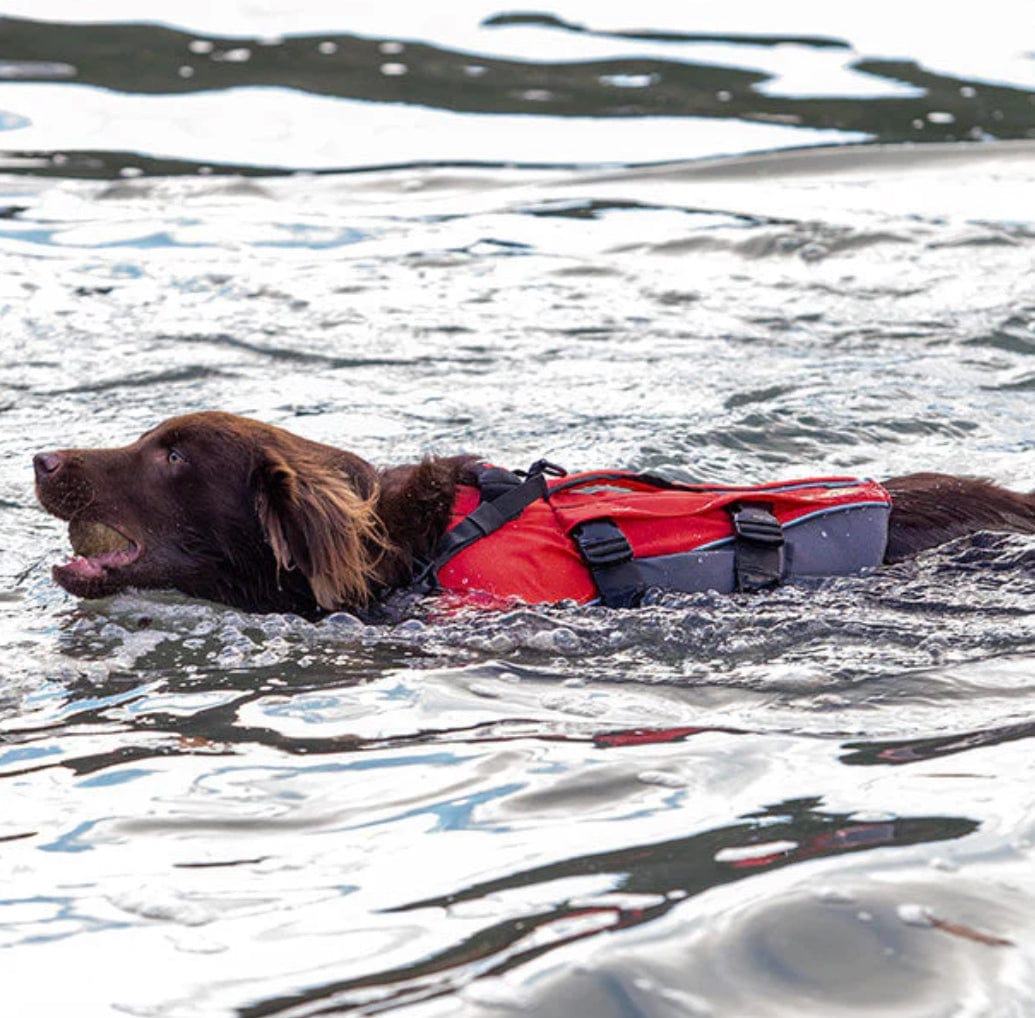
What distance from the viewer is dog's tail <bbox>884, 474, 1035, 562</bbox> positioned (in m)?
5.34

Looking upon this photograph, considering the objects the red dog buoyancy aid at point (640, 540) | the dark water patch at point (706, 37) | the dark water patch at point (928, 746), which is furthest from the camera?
the dark water patch at point (706, 37)

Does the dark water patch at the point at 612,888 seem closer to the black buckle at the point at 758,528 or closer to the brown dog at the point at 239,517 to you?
the black buckle at the point at 758,528

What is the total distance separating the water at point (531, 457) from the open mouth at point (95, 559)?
0.50 ft

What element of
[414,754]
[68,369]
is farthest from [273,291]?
[414,754]

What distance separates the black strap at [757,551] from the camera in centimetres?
520

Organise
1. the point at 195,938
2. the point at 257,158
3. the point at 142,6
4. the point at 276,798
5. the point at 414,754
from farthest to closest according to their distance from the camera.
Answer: the point at 142,6 → the point at 257,158 → the point at 414,754 → the point at 276,798 → the point at 195,938

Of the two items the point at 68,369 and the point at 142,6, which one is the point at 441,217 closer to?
the point at 68,369

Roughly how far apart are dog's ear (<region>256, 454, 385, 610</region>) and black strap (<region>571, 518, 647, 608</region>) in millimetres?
596

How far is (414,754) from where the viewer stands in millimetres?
4113

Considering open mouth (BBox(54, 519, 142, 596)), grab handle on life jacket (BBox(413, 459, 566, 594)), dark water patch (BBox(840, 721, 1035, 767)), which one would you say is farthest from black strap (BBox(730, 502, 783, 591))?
open mouth (BBox(54, 519, 142, 596))

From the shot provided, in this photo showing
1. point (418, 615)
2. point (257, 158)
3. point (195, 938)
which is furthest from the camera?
point (257, 158)

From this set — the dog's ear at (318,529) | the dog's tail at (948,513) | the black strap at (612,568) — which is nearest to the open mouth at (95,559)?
the dog's ear at (318,529)

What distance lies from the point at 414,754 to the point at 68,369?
4661 mm

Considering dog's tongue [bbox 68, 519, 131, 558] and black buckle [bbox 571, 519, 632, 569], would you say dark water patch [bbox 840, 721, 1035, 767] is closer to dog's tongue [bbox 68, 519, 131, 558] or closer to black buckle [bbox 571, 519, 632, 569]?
black buckle [bbox 571, 519, 632, 569]
